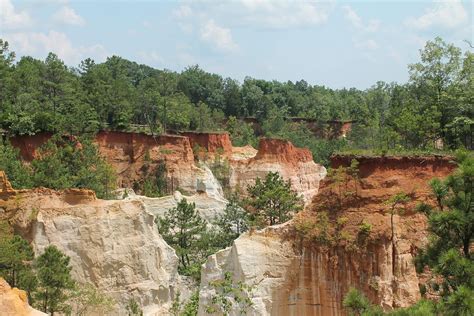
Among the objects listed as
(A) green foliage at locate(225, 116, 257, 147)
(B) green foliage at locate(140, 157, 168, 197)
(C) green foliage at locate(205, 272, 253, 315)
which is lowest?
(C) green foliage at locate(205, 272, 253, 315)

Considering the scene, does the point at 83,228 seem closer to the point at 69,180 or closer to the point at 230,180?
the point at 69,180

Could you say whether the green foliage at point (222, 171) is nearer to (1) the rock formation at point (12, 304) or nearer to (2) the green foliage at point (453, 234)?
(1) the rock formation at point (12, 304)

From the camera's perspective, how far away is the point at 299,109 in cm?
11806

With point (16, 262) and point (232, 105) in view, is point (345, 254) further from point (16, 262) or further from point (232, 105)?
point (232, 105)

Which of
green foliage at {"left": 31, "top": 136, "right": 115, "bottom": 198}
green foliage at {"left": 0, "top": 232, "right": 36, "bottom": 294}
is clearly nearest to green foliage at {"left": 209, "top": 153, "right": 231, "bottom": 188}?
green foliage at {"left": 31, "top": 136, "right": 115, "bottom": 198}

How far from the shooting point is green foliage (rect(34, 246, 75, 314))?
27.2m

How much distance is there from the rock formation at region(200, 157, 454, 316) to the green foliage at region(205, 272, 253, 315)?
314 millimetres

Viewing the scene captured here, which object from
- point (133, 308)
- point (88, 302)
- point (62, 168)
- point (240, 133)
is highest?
point (240, 133)

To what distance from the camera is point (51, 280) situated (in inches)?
1072

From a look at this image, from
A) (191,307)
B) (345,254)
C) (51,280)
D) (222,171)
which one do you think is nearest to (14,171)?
(51,280)

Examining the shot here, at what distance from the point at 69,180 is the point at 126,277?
12461mm

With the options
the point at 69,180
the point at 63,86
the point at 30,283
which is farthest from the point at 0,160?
the point at 63,86

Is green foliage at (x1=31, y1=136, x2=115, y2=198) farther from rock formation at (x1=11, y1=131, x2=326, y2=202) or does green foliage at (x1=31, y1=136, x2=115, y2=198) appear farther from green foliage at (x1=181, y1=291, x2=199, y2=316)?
green foliage at (x1=181, y1=291, x2=199, y2=316)

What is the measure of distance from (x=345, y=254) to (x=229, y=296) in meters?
5.17
